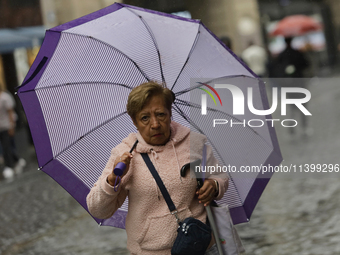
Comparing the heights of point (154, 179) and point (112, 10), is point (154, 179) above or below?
below

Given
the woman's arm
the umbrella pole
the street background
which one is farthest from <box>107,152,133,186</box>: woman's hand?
the street background

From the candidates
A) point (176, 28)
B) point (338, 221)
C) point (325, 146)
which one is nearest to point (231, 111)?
point (176, 28)

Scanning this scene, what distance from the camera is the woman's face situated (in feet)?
8.45

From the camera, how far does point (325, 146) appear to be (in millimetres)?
8883

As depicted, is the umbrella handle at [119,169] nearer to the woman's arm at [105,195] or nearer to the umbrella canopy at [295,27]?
the woman's arm at [105,195]

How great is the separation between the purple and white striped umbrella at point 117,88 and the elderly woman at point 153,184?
16.1 inches

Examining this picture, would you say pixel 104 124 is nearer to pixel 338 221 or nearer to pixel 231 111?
pixel 231 111

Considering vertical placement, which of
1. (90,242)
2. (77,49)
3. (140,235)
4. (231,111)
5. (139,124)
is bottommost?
(90,242)

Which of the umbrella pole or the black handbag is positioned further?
the umbrella pole

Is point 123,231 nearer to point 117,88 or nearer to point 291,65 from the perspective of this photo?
point 117,88

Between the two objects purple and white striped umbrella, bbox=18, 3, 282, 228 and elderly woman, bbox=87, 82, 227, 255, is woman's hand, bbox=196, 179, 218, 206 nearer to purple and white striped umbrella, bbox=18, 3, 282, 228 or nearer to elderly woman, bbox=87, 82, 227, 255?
elderly woman, bbox=87, 82, 227, 255

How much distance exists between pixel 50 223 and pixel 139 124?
13.5ft

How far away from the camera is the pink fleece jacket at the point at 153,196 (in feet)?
8.31

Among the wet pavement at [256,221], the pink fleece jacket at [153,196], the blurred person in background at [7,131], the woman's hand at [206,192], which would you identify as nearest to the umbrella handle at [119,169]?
the pink fleece jacket at [153,196]
